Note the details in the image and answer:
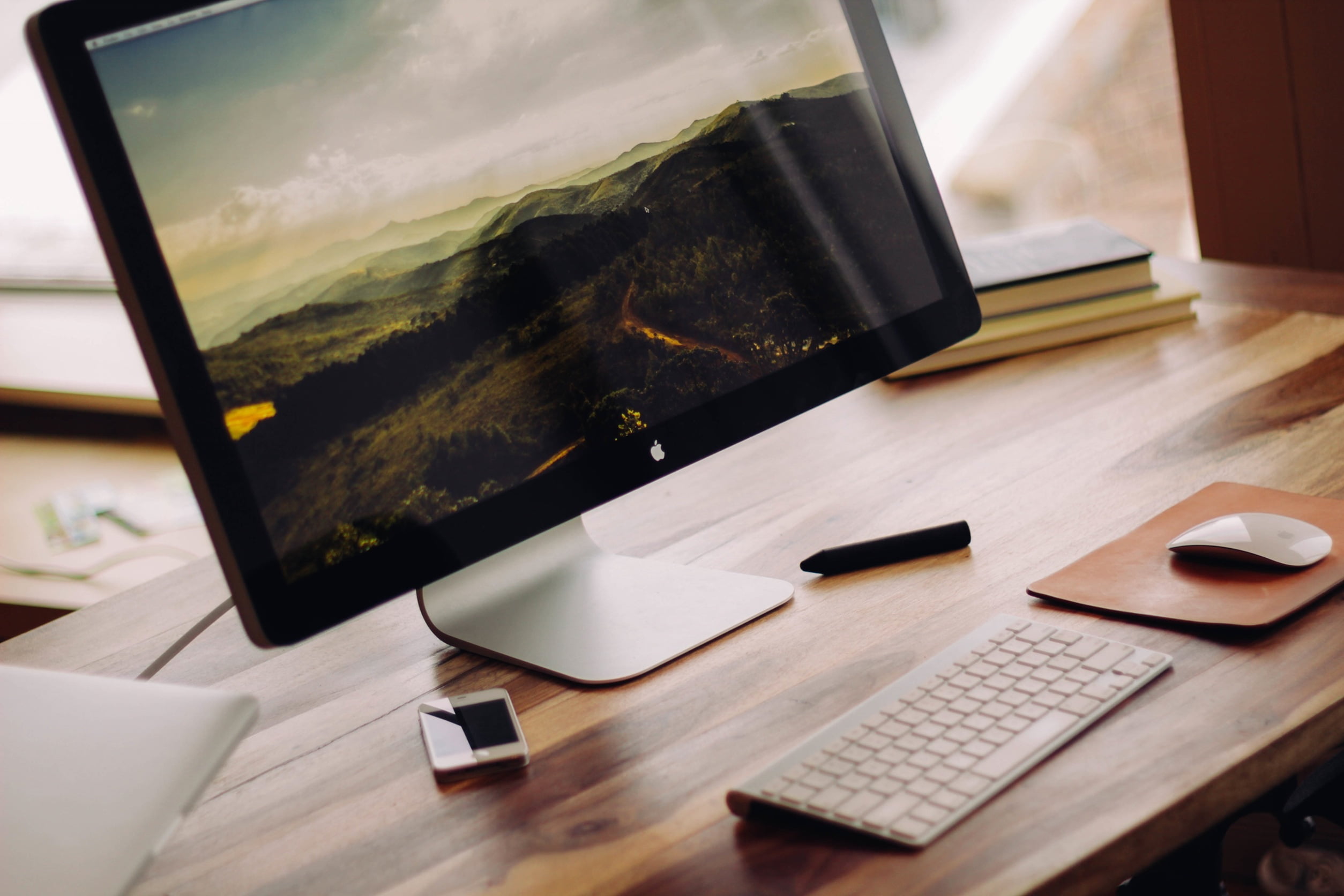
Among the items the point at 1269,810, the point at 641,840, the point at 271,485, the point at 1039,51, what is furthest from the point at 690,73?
the point at 1039,51

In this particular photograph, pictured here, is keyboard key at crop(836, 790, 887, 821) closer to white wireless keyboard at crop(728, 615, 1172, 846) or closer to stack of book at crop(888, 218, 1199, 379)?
white wireless keyboard at crop(728, 615, 1172, 846)

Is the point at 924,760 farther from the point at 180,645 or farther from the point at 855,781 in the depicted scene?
the point at 180,645

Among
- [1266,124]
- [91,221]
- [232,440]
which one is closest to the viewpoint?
[232,440]

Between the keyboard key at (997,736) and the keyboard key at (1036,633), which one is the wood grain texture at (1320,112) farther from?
the keyboard key at (997,736)

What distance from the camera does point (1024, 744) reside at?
606 millimetres

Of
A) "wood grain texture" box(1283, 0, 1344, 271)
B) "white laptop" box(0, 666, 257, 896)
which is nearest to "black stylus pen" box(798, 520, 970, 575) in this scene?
"white laptop" box(0, 666, 257, 896)

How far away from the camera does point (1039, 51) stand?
14.5ft

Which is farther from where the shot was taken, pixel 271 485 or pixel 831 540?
pixel 831 540

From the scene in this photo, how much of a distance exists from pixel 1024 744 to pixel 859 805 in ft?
0.33

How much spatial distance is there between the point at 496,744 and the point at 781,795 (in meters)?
0.21

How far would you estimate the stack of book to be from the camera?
126 centimetres

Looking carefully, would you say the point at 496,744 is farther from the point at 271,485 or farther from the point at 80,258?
the point at 80,258

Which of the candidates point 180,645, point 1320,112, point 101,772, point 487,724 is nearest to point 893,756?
point 487,724

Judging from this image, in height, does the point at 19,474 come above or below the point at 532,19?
below
